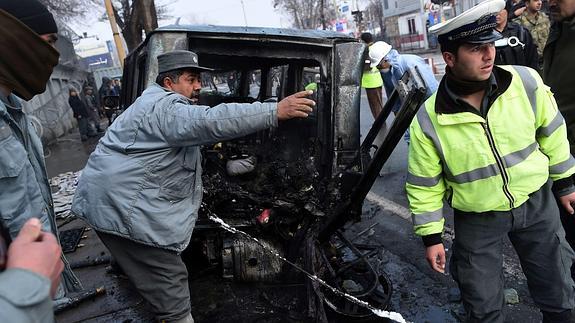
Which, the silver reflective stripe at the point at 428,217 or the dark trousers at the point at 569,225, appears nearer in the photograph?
the silver reflective stripe at the point at 428,217

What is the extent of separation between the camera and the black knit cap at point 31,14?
5.58 feet

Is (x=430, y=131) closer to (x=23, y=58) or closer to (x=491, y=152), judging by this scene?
(x=491, y=152)

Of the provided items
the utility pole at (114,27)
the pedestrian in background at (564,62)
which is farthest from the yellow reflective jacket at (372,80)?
the utility pole at (114,27)

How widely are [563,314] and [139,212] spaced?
219 centimetres

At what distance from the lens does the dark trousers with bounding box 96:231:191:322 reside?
2.22m

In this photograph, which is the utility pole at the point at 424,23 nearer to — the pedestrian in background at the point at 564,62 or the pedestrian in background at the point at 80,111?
the pedestrian in background at the point at 80,111

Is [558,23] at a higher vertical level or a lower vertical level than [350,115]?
higher

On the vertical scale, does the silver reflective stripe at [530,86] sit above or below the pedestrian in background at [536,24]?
below

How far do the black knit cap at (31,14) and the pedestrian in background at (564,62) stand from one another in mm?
2700

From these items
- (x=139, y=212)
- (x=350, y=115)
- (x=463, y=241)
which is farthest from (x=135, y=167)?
(x=463, y=241)

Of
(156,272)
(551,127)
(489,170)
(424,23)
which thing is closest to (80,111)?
(156,272)

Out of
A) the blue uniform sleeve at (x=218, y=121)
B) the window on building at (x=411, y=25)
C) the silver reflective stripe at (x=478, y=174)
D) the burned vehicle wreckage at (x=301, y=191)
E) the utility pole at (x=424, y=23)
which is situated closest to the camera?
the silver reflective stripe at (x=478, y=174)

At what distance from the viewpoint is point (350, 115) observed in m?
2.78

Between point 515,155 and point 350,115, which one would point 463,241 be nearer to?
point 515,155
